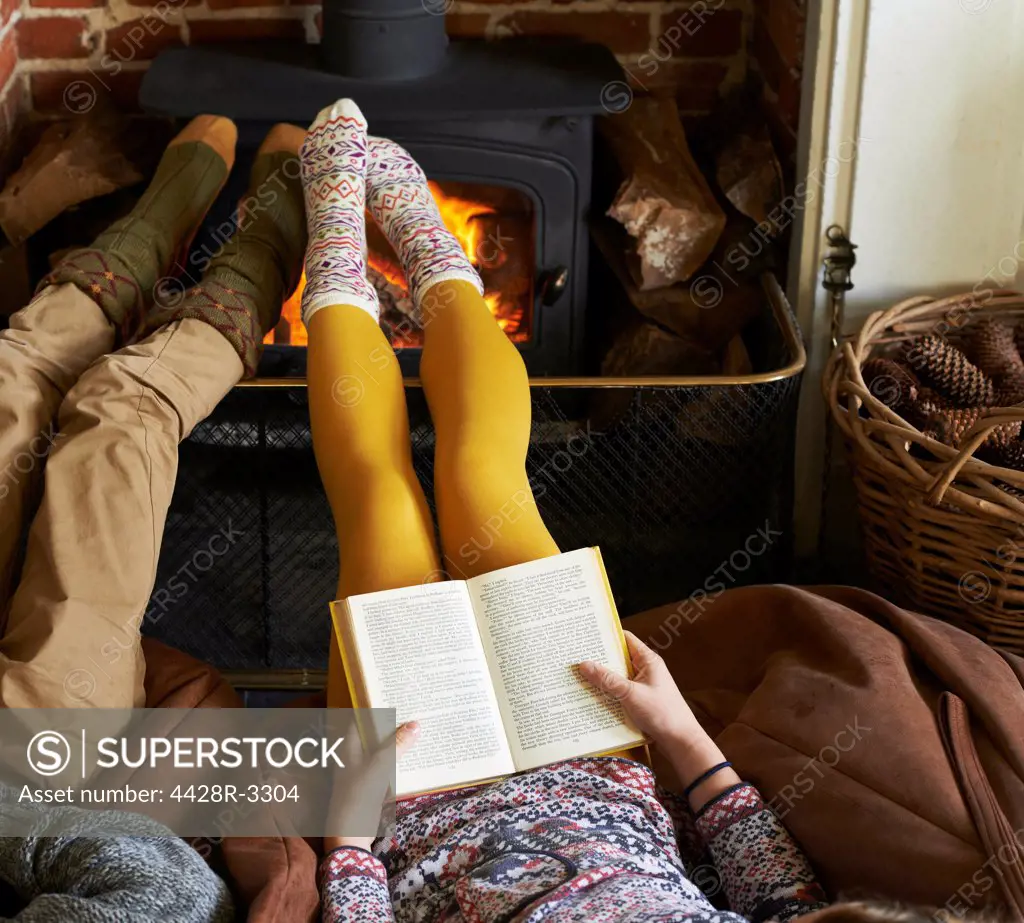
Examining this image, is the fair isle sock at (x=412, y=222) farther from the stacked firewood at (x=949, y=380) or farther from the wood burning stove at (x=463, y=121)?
the stacked firewood at (x=949, y=380)

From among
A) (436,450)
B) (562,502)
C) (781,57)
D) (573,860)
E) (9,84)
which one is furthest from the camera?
(9,84)

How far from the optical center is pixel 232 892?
3.57 feet

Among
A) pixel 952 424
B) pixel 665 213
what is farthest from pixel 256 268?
pixel 952 424

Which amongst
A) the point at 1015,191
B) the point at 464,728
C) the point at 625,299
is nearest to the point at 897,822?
the point at 464,728

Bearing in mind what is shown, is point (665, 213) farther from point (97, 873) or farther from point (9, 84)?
point (97, 873)

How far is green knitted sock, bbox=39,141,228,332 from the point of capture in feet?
4.91

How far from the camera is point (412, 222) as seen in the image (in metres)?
1.66

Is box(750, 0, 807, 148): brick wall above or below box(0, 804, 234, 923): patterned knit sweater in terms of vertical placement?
above

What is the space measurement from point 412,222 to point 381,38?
35 cm

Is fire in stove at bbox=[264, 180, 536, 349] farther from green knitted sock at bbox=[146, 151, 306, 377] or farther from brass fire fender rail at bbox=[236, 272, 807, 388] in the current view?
brass fire fender rail at bbox=[236, 272, 807, 388]

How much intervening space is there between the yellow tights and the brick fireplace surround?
745mm

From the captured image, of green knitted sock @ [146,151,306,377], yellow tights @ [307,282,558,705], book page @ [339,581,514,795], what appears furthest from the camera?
green knitted sock @ [146,151,306,377]

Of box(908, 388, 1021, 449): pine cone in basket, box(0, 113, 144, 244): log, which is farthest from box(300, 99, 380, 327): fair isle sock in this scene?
box(908, 388, 1021, 449): pine cone in basket

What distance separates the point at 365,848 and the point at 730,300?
44.5 inches
